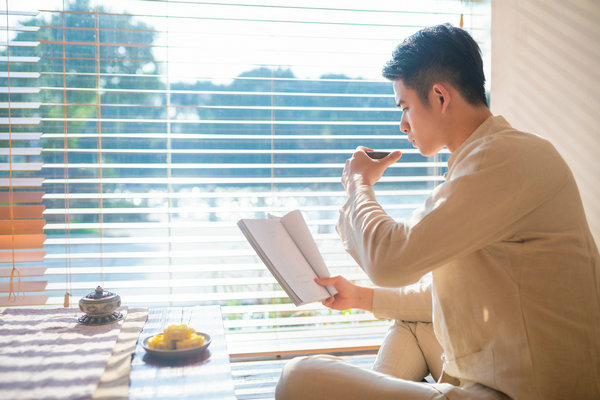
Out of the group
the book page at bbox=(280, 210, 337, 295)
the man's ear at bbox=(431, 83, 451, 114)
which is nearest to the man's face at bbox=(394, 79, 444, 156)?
the man's ear at bbox=(431, 83, 451, 114)

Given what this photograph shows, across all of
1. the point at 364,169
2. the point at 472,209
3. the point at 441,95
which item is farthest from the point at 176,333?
the point at 441,95

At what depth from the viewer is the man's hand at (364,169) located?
1501 millimetres

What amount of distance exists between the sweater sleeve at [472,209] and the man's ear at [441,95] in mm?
211

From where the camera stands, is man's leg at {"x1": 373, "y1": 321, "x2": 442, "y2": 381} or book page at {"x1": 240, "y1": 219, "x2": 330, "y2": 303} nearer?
book page at {"x1": 240, "y1": 219, "x2": 330, "y2": 303}

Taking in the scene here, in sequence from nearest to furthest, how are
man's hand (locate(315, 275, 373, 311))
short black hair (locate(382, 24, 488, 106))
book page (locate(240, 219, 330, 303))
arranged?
short black hair (locate(382, 24, 488, 106)), book page (locate(240, 219, 330, 303)), man's hand (locate(315, 275, 373, 311))

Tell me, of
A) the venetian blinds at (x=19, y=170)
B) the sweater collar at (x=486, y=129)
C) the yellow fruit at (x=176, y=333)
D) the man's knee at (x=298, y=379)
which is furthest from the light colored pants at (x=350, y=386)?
the venetian blinds at (x=19, y=170)

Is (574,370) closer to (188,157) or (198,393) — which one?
(198,393)

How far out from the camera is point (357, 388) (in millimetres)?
1222

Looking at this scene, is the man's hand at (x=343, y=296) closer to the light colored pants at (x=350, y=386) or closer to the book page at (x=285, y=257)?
the book page at (x=285, y=257)

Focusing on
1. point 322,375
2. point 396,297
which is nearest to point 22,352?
point 322,375

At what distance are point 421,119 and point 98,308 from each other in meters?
1.15

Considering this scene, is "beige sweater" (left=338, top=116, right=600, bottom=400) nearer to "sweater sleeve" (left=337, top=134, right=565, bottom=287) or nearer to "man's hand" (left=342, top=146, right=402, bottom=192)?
"sweater sleeve" (left=337, top=134, right=565, bottom=287)

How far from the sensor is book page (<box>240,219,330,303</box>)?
1.47 metres

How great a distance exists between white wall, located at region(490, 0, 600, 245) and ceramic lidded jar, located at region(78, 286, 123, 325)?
193 centimetres
